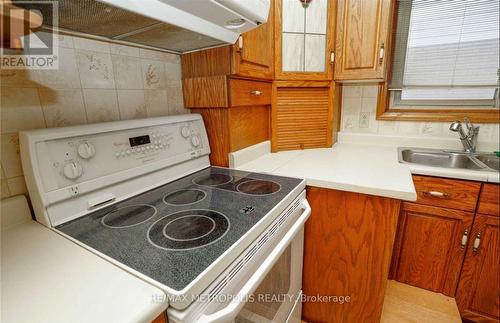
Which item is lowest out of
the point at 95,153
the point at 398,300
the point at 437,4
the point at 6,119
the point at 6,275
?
the point at 398,300

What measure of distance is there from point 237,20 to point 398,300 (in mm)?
1631

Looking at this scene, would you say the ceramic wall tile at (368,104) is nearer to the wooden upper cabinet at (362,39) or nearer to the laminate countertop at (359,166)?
the laminate countertop at (359,166)

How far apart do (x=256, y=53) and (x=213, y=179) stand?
0.64 metres

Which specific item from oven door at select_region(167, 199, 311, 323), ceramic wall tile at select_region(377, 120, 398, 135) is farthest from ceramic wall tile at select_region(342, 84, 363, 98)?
oven door at select_region(167, 199, 311, 323)

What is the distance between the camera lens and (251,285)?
61 cm

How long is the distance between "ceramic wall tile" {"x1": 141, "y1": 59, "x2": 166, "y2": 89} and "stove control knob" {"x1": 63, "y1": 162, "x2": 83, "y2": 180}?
464 millimetres

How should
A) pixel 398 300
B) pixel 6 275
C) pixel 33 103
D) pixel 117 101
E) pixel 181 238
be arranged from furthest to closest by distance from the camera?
pixel 398 300
pixel 117 101
pixel 33 103
pixel 181 238
pixel 6 275

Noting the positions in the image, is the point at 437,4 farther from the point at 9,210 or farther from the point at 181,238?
the point at 9,210

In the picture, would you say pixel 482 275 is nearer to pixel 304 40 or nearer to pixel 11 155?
pixel 304 40

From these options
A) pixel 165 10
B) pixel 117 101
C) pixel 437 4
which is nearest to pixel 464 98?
pixel 437 4

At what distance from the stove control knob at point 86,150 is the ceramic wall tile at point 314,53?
3.90 ft

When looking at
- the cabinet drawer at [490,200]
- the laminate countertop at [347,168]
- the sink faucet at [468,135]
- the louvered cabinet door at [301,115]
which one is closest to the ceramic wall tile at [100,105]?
the laminate countertop at [347,168]

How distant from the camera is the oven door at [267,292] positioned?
1.62 ft

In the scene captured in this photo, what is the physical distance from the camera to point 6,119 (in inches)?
26.9
